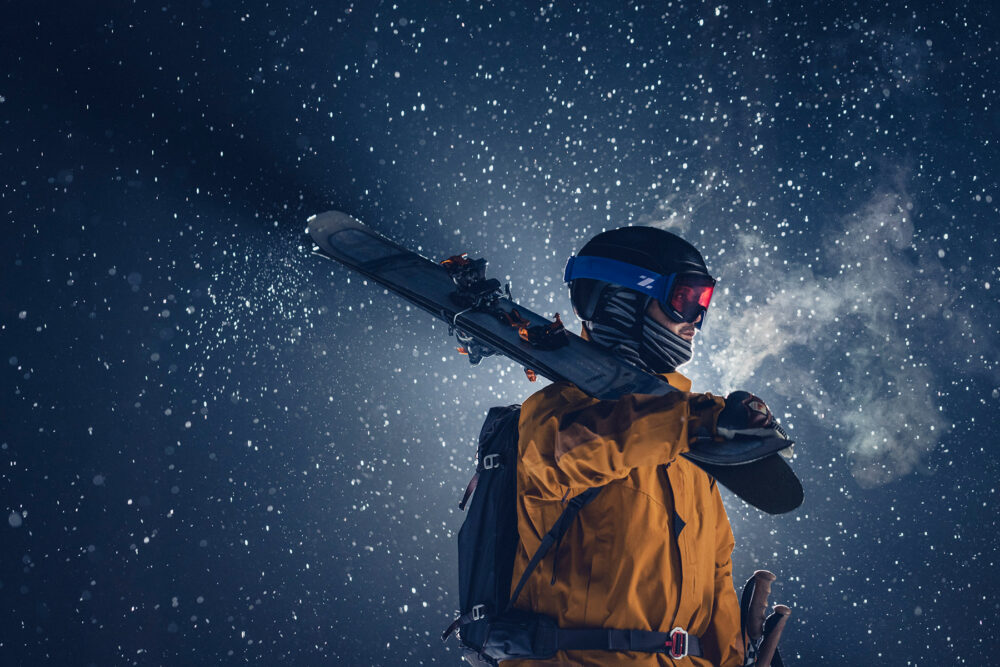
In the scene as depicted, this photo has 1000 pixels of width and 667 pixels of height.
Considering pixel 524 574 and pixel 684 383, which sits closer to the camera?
pixel 524 574

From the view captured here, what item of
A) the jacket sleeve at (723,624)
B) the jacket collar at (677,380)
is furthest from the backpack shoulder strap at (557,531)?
the jacket sleeve at (723,624)

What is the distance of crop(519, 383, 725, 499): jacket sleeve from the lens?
53.1 inches

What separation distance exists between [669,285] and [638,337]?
195mm

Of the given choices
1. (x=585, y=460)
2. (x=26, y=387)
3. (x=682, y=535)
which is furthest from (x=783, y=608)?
(x=26, y=387)

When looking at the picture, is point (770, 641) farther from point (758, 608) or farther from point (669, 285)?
point (669, 285)

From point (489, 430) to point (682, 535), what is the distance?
2.25 ft

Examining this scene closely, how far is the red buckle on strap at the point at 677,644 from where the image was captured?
1.52 metres

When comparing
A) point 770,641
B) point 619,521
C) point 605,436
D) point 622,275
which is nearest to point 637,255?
point 622,275

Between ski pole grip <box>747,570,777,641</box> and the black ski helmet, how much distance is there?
3.37ft

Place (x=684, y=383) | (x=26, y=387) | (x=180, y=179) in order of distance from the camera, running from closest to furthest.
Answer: (x=26, y=387), (x=684, y=383), (x=180, y=179)

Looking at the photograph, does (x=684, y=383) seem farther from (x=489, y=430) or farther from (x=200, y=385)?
(x=200, y=385)

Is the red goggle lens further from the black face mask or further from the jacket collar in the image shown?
the jacket collar

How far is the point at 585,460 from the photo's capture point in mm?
1412

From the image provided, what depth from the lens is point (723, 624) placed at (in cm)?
177
